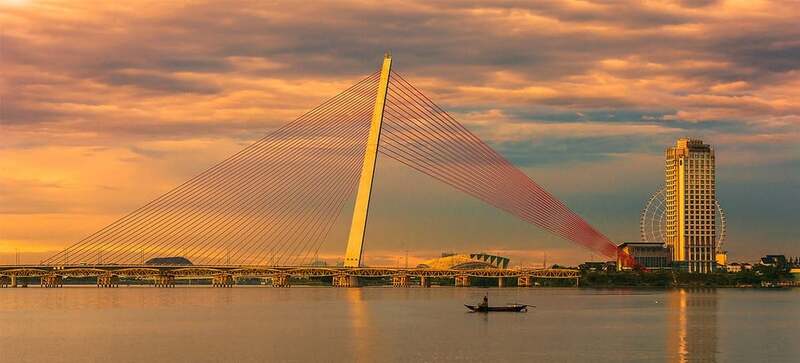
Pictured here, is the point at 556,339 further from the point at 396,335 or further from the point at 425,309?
the point at 425,309

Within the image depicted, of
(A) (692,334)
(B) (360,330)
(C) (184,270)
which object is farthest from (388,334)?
(C) (184,270)

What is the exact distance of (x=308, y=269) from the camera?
16288 cm

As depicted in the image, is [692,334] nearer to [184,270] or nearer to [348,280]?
[348,280]

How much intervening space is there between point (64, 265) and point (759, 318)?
Answer: 93.5m

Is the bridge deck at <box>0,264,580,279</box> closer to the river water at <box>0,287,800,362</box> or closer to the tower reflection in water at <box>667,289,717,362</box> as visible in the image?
the river water at <box>0,287,800,362</box>

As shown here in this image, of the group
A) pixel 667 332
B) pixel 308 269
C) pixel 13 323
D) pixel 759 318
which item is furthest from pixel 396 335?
pixel 308 269

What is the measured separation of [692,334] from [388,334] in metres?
19.5

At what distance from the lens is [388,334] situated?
246ft

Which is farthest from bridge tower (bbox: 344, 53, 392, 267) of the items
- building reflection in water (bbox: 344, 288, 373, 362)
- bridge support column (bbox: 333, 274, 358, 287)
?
bridge support column (bbox: 333, 274, 358, 287)

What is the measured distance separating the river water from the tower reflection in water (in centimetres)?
10

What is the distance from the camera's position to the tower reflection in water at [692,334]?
62875mm

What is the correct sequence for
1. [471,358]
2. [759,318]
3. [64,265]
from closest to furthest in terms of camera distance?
[471,358]
[759,318]
[64,265]

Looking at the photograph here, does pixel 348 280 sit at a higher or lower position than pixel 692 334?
higher

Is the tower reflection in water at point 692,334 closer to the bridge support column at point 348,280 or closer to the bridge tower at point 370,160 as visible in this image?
the bridge tower at point 370,160
